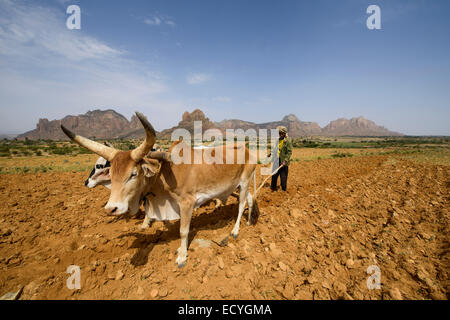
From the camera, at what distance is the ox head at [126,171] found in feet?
8.15

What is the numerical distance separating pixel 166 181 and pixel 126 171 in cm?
77

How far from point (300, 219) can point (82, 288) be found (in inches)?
169

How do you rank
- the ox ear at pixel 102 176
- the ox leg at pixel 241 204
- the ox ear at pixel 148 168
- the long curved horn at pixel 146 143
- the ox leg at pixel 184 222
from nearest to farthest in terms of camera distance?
the long curved horn at pixel 146 143 → the ox ear at pixel 148 168 → the ox ear at pixel 102 176 → the ox leg at pixel 184 222 → the ox leg at pixel 241 204

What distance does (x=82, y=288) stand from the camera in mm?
2719

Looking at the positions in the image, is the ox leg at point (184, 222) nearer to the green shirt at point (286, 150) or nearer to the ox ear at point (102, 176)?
the ox ear at point (102, 176)

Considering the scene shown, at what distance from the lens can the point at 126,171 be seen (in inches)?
101

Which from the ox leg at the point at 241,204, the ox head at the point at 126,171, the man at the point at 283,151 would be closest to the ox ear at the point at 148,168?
the ox head at the point at 126,171

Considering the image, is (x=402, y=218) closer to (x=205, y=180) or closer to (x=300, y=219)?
(x=300, y=219)

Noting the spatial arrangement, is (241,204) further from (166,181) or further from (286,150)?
(286,150)

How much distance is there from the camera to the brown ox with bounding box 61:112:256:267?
255 cm

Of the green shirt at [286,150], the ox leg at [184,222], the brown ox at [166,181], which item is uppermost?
the green shirt at [286,150]

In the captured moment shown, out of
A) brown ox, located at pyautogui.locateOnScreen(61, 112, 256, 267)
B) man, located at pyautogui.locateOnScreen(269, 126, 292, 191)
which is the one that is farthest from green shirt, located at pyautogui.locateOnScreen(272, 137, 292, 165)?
brown ox, located at pyautogui.locateOnScreen(61, 112, 256, 267)

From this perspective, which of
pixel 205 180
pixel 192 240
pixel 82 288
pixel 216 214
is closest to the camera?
pixel 82 288
